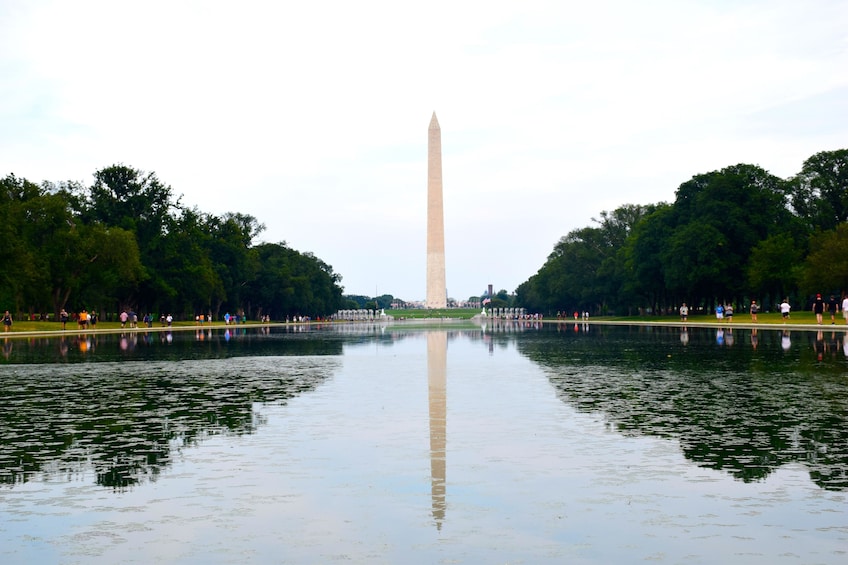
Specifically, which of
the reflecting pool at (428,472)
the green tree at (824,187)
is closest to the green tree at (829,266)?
the green tree at (824,187)

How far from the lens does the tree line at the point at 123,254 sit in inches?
3226

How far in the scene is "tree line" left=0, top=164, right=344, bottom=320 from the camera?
81.9 m

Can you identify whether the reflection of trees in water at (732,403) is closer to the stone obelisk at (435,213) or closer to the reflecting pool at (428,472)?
the reflecting pool at (428,472)

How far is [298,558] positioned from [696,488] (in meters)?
4.41

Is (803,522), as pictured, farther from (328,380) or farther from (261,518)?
(328,380)

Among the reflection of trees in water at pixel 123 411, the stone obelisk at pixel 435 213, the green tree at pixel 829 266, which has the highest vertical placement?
the stone obelisk at pixel 435 213

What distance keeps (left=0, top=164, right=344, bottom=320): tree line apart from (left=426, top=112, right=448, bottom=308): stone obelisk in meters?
24.6

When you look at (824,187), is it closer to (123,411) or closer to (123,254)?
(123,254)

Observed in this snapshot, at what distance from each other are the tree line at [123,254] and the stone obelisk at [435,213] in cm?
2458

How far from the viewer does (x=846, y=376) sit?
21312 millimetres

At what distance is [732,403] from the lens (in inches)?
650

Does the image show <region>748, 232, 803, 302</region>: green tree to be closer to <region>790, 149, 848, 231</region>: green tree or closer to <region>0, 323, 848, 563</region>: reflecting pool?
<region>790, 149, 848, 231</region>: green tree

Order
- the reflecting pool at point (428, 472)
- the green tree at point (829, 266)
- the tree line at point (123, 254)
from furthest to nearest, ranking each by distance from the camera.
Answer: the tree line at point (123, 254) → the green tree at point (829, 266) → the reflecting pool at point (428, 472)

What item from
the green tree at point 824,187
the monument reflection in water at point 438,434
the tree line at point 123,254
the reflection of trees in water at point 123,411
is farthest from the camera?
the green tree at point 824,187
